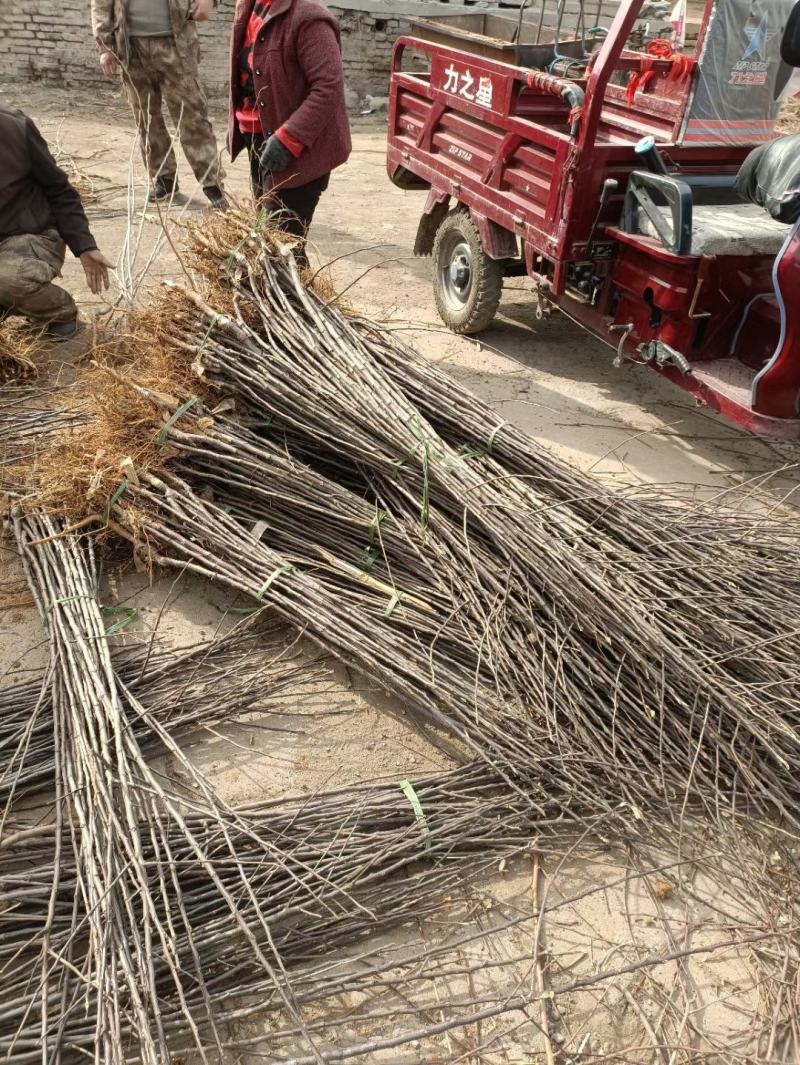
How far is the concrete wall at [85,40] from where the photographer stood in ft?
32.1

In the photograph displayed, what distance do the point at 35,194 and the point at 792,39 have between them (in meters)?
3.77

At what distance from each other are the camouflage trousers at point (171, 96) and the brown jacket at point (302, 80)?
1.97m

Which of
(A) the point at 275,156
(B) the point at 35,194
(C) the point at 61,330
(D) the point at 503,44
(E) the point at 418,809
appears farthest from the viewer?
(D) the point at 503,44

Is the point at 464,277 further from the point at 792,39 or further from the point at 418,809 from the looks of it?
the point at 418,809

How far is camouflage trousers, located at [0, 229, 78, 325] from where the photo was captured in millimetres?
4309

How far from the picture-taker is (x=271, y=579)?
276cm

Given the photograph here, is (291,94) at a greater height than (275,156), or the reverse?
(291,94)

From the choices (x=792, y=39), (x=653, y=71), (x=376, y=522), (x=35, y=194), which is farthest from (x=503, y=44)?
(x=376, y=522)

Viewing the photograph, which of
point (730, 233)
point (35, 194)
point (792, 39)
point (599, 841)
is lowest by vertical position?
point (599, 841)

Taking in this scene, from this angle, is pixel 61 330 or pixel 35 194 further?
pixel 61 330

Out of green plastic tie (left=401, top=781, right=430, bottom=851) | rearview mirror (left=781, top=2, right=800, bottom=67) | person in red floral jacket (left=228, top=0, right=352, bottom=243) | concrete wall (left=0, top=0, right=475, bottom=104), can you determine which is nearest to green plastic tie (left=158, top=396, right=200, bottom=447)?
person in red floral jacket (left=228, top=0, right=352, bottom=243)

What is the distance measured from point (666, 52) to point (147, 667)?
4986mm

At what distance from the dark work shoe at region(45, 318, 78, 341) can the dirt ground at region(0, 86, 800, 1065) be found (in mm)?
87

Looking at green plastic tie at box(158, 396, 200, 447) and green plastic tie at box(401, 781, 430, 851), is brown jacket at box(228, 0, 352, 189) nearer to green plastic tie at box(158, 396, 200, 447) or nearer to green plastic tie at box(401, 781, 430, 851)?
green plastic tie at box(158, 396, 200, 447)
